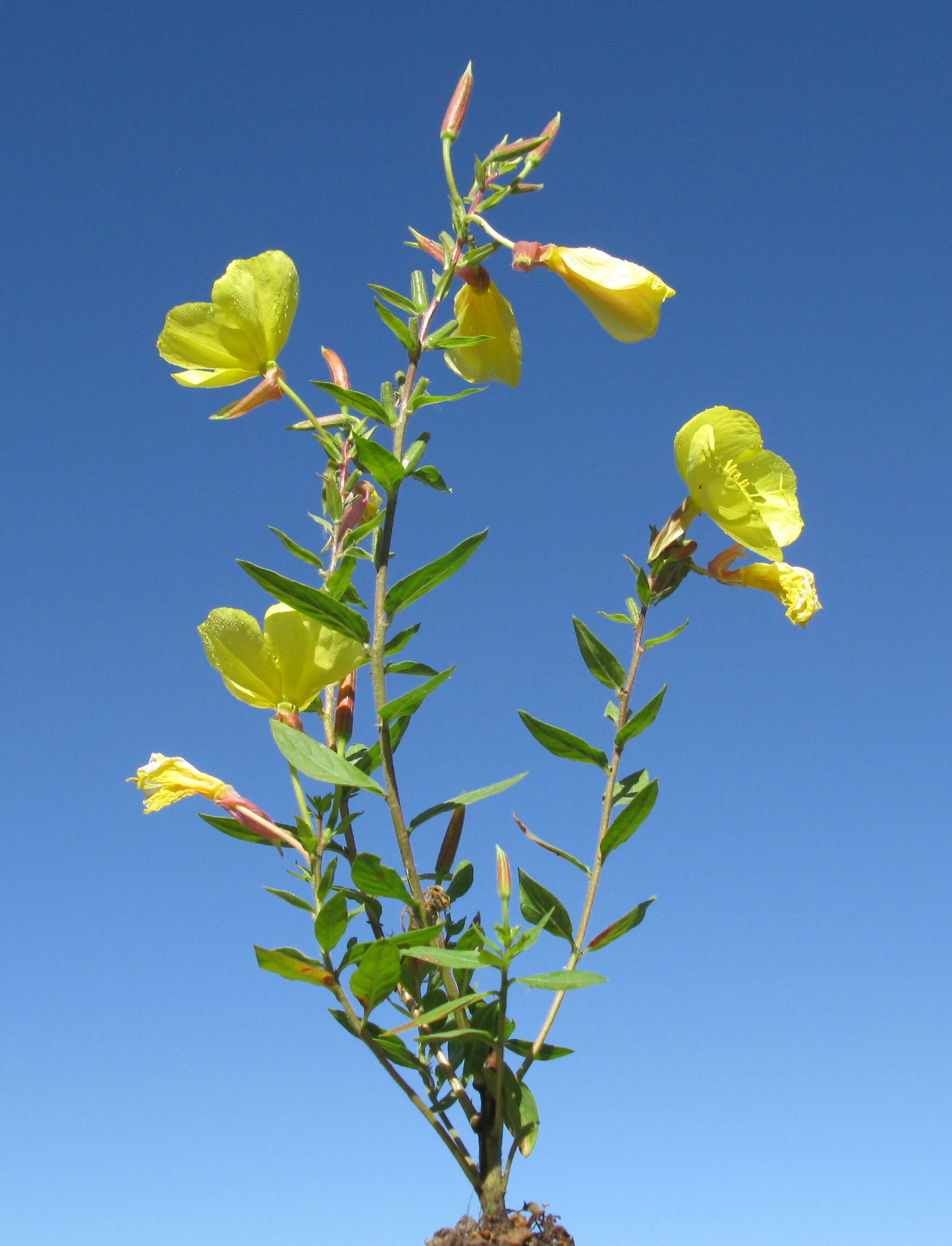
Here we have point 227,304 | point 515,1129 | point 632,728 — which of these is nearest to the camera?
point 515,1129

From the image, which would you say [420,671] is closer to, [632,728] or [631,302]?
[632,728]

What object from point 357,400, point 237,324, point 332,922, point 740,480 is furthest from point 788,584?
point 237,324

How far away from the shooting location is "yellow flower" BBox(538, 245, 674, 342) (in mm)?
1520

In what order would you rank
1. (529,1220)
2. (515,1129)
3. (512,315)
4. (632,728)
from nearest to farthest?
(529,1220), (515,1129), (632,728), (512,315)

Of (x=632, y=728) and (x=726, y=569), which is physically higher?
(x=726, y=569)

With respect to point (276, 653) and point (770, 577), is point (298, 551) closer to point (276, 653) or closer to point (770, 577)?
point (276, 653)

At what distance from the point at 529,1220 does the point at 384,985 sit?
0.35 meters

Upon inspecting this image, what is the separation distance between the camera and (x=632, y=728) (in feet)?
4.83

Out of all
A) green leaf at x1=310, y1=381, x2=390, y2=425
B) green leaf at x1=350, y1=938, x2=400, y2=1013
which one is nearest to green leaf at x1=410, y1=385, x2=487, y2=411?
green leaf at x1=310, y1=381, x2=390, y2=425

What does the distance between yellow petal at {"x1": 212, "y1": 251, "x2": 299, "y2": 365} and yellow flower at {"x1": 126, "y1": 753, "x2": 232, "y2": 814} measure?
0.69 m

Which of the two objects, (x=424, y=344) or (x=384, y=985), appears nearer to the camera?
(x=384, y=985)

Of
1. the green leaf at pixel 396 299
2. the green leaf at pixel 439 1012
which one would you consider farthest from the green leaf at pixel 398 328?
the green leaf at pixel 439 1012

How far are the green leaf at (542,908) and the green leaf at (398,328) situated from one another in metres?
0.82

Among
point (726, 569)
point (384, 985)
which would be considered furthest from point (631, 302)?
point (384, 985)
